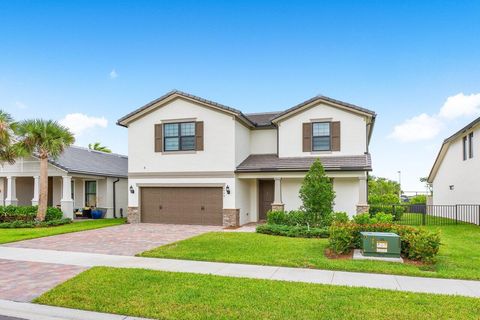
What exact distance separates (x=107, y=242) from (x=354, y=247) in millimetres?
8807

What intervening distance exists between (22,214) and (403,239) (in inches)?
763

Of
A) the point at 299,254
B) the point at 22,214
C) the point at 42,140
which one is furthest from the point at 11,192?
the point at 299,254

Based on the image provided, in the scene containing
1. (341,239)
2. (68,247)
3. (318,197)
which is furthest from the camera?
(318,197)

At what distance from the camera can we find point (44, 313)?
212 inches

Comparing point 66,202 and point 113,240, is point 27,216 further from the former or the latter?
point 113,240

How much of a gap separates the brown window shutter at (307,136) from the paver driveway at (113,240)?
739cm

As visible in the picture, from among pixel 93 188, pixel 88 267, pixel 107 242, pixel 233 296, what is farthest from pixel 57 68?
pixel 233 296

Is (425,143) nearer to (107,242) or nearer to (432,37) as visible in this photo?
(432,37)

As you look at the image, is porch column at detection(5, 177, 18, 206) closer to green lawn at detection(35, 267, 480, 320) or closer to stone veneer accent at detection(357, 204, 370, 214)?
green lawn at detection(35, 267, 480, 320)

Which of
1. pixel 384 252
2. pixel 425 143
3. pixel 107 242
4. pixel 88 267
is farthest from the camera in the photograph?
pixel 425 143

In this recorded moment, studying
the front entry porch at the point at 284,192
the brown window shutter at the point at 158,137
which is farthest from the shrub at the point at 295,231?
the brown window shutter at the point at 158,137

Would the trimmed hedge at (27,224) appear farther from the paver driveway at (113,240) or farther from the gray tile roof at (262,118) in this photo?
the gray tile roof at (262,118)

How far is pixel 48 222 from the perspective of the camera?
17.4m

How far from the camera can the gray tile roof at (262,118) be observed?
1892cm
